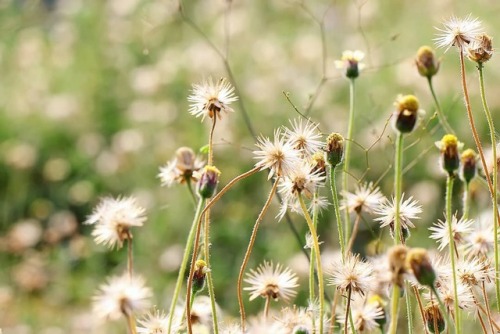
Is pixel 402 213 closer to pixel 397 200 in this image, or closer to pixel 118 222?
pixel 397 200

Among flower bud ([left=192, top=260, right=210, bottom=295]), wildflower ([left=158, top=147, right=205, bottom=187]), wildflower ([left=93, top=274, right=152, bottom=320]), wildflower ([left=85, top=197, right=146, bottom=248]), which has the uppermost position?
wildflower ([left=158, top=147, right=205, bottom=187])

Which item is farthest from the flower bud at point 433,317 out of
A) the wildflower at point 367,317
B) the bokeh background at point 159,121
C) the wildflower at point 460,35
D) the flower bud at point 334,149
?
the bokeh background at point 159,121

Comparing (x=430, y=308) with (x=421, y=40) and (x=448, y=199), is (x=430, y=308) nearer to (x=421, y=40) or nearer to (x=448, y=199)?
(x=448, y=199)

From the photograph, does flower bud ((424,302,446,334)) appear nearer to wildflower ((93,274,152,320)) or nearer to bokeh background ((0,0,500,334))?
wildflower ((93,274,152,320))

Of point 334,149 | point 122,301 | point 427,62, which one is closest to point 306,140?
point 334,149

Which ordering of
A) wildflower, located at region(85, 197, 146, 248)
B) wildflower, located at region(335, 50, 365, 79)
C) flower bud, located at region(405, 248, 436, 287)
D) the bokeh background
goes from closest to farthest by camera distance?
flower bud, located at region(405, 248, 436, 287) < wildflower, located at region(85, 197, 146, 248) < wildflower, located at region(335, 50, 365, 79) < the bokeh background

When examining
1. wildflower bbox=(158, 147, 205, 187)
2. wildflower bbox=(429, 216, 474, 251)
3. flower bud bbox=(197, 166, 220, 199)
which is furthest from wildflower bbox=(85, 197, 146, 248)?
wildflower bbox=(429, 216, 474, 251)
